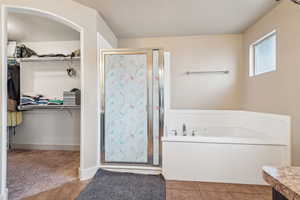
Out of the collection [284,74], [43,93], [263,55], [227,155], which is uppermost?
[263,55]

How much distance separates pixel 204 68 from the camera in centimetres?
308

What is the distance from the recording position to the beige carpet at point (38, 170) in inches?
71.4

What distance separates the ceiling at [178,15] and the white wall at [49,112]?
127 cm

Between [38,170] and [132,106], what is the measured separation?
5.68ft

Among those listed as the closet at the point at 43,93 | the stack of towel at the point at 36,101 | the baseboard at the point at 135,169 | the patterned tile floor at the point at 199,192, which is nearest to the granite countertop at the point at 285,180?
the patterned tile floor at the point at 199,192

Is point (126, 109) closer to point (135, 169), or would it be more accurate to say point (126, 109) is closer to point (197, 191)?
point (135, 169)

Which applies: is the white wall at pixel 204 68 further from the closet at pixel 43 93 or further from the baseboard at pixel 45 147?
the baseboard at pixel 45 147

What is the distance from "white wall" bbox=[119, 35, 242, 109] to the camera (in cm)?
302

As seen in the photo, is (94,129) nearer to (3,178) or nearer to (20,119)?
(3,178)

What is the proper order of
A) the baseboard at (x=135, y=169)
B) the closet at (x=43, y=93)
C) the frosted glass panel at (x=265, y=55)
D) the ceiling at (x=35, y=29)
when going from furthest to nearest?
1. the closet at (x=43, y=93)
2. the ceiling at (x=35, y=29)
3. the frosted glass panel at (x=265, y=55)
4. the baseboard at (x=135, y=169)

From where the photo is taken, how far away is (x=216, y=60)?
10.0 feet

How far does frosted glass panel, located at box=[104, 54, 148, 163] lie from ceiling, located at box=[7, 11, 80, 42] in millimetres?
1267

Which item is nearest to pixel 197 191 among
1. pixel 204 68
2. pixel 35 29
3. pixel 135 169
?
pixel 135 169

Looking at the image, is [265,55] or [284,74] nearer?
[284,74]
